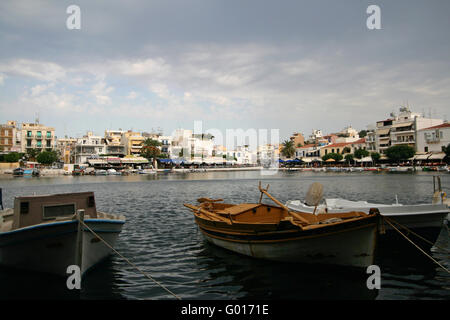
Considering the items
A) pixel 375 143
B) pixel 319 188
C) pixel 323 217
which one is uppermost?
pixel 375 143

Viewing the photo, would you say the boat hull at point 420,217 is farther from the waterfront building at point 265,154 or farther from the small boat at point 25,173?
the waterfront building at point 265,154

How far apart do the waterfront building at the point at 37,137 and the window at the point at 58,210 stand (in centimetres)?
10450

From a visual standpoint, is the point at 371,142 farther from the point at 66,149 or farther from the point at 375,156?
the point at 66,149

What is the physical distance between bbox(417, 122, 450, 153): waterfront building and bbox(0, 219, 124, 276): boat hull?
285 feet

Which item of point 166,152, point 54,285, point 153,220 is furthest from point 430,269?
point 166,152

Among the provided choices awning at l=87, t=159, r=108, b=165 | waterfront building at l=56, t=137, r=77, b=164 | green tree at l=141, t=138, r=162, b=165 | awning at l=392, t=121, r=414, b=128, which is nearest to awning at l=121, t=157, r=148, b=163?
green tree at l=141, t=138, r=162, b=165

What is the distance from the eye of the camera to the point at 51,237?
321 inches

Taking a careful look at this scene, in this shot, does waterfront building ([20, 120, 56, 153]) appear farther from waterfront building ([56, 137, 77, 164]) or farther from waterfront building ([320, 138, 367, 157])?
waterfront building ([320, 138, 367, 157])

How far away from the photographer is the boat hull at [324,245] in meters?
8.59

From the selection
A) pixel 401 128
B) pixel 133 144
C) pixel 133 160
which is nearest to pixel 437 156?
pixel 401 128

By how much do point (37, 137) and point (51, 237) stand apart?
353 feet

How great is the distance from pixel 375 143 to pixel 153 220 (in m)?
91.7

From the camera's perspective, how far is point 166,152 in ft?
380
